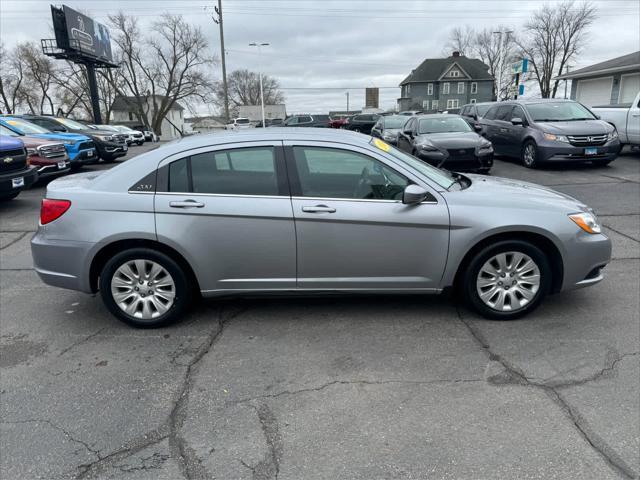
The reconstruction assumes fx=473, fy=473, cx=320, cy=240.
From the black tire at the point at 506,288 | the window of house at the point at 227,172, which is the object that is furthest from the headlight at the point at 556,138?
the window of house at the point at 227,172

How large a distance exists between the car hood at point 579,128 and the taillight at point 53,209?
443 inches

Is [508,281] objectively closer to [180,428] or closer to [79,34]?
[180,428]

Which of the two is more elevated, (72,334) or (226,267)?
(226,267)

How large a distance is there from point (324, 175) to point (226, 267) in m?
1.11

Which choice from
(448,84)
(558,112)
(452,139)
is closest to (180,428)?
(452,139)

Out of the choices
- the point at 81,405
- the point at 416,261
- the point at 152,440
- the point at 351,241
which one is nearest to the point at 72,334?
the point at 81,405

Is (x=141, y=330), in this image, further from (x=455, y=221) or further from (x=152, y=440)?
(x=455, y=221)

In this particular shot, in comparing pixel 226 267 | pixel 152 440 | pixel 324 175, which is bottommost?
pixel 152 440

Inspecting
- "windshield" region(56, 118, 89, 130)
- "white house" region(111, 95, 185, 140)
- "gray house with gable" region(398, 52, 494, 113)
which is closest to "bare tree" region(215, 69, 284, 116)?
"white house" region(111, 95, 185, 140)

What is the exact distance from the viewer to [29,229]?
7.78 meters

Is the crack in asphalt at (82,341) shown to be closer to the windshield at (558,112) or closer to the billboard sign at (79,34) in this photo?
the windshield at (558,112)

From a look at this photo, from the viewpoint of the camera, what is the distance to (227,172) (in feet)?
12.8

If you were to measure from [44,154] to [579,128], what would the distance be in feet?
42.5

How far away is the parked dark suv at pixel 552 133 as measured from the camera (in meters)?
11.5
